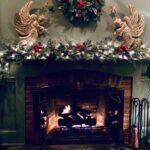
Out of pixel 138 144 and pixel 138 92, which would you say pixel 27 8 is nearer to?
pixel 138 92

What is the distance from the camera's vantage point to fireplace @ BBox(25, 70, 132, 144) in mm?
5051

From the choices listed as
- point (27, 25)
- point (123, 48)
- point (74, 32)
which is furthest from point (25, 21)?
point (123, 48)

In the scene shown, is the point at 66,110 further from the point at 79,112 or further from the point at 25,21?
the point at 25,21

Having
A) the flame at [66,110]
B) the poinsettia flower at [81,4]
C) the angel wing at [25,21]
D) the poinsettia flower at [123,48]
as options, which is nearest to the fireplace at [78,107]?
the flame at [66,110]

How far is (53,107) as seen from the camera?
534cm

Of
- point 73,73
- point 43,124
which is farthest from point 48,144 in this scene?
point 73,73

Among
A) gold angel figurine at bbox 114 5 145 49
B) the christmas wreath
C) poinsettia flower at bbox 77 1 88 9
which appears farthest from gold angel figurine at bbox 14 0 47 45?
gold angel figurine at bbox 114 5 145 49

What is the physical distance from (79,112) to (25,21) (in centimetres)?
156

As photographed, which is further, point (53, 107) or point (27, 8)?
point (53, 107)

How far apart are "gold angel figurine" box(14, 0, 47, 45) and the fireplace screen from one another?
82 centimetres

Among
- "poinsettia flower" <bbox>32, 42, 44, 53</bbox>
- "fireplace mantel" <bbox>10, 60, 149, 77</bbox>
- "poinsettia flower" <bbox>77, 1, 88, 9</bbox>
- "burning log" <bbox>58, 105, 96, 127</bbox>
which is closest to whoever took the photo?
"poinsettia flower" <bbox>32, 42, 44, 53</bbox>

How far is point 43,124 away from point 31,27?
143cm

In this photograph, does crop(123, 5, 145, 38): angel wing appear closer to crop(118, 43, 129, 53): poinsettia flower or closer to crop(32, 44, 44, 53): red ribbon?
crop(118, 43, 129, 53): poinsettia flower

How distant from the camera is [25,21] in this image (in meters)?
4.76
